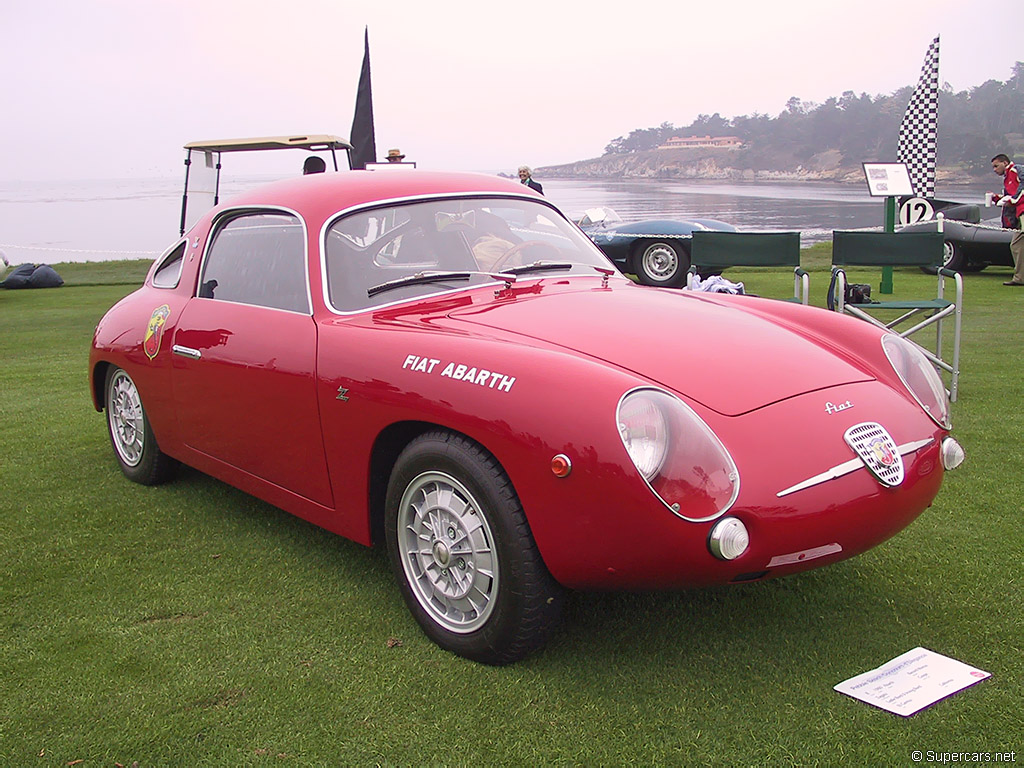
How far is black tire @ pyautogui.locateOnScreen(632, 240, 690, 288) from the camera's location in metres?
12.0

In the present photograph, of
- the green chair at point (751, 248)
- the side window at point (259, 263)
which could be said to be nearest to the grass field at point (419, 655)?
the side window at point (259, 263)

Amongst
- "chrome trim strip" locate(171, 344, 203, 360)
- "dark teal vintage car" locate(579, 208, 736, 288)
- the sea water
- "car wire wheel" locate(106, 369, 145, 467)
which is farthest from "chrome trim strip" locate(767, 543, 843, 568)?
the sea water

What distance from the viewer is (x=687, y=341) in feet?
9.52

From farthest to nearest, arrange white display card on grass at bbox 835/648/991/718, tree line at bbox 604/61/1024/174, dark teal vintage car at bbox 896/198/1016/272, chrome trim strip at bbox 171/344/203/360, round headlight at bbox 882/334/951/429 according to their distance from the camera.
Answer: tree line at bbox 604/61/1024/174
dark teal vintage car at bbox 896/198/1016/272
chrome trim strip at bbox 171/344/203/360
round headlight at bbox 882/334/951/429
white display card on grass at bbox 835/648/991/718

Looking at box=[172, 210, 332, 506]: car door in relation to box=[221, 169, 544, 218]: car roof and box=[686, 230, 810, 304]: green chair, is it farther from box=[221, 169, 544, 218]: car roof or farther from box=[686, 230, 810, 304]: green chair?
box=[686, 230, 810, 304]: green chair

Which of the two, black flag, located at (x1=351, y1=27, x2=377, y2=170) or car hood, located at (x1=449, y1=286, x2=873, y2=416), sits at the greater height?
black flag, located at (x1=351, y1=27, x2=377, y2=170)

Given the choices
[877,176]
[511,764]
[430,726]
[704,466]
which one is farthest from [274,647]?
[877,176]

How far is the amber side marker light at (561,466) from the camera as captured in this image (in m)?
2.40

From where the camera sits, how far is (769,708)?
8.14ft

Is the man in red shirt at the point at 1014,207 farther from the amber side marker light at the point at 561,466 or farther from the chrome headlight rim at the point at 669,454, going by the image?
the amber side marker light at the point at 561,466

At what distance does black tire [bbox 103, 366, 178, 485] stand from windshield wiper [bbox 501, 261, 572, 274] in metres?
1.92

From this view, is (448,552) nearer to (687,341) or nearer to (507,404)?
(507,404)

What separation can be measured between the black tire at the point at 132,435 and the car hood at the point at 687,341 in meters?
2.03

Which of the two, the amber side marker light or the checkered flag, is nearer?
the amber side marker light
